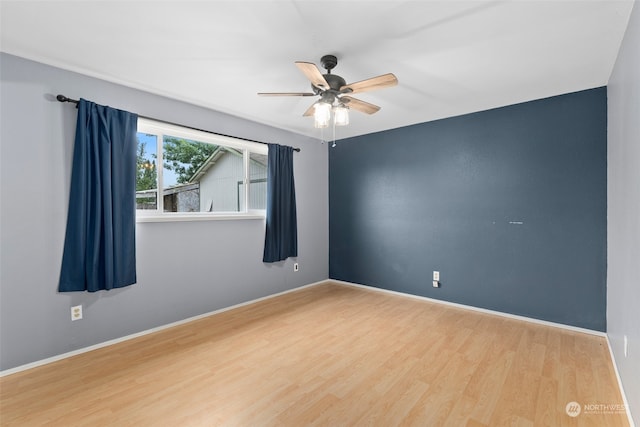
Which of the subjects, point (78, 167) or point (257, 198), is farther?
point (257, 198)

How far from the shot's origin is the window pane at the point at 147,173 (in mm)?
2924

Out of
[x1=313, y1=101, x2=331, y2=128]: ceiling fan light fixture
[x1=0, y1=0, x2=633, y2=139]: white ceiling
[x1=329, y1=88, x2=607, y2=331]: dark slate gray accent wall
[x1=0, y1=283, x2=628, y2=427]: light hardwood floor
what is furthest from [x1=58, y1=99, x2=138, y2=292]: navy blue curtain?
[x1=329, y1=88, x2=607, y2=331]: dark slate gray accent wall

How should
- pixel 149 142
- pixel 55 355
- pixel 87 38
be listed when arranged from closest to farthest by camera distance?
pixel 87 38
pixel 55 355
pixel 149 142

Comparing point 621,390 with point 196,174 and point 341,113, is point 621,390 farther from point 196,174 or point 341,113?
point 196,174

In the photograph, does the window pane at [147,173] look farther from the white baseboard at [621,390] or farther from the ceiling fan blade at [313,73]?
the white baseboard at [621,390]

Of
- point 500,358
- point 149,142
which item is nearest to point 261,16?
point 149,142

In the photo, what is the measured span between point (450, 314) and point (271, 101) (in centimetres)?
317

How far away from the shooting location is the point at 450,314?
3.42 m

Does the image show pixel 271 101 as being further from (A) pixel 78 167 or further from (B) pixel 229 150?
(A) pixel 78 167

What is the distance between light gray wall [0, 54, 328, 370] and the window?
0.13m

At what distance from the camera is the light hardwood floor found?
175cm

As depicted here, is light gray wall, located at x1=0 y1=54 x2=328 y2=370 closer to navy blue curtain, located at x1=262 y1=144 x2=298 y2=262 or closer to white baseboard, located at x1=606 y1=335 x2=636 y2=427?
navy blue curtain, located at x1=262 y1=144 x2=298 y2=262

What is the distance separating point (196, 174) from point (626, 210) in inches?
149

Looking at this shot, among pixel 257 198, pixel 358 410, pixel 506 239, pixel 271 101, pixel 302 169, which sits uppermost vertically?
pixel 271 101
